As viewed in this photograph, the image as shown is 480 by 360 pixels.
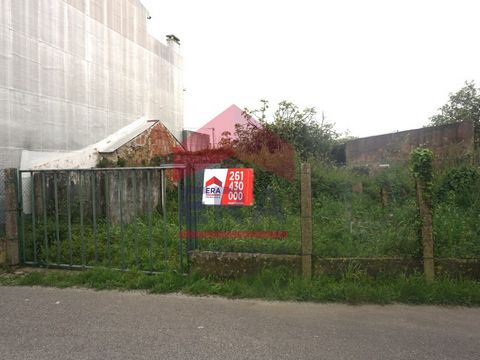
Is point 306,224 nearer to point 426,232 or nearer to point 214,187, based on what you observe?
point 214,187

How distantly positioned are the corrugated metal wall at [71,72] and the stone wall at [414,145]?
8.26m

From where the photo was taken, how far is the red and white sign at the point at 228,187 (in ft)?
16.0

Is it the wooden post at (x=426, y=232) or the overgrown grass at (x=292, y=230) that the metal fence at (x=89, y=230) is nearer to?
the overgrown grass at (x=292, y=230)

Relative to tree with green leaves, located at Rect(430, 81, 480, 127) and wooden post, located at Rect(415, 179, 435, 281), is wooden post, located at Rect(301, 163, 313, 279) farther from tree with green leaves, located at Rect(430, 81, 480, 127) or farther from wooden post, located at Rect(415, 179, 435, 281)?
tree with green leaves, located at Rect(430, 81, 480, 127)

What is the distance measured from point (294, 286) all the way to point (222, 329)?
1207mm

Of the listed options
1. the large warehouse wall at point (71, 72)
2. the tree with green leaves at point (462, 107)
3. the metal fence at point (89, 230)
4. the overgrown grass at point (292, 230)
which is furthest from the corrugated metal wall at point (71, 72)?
the tree with green leaves at point (462, 107)

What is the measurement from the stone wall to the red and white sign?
5.76m

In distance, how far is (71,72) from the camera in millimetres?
8477

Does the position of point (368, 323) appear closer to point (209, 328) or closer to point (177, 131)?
point (209, 328)

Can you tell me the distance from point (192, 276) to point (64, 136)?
18.1 feet

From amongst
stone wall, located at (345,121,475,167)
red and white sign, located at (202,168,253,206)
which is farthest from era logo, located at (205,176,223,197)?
stone wall, located at (345,121,475,167)

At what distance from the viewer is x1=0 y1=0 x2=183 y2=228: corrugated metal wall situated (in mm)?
6801

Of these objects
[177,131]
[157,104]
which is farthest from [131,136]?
[177,131]

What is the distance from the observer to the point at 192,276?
15.5 feet
